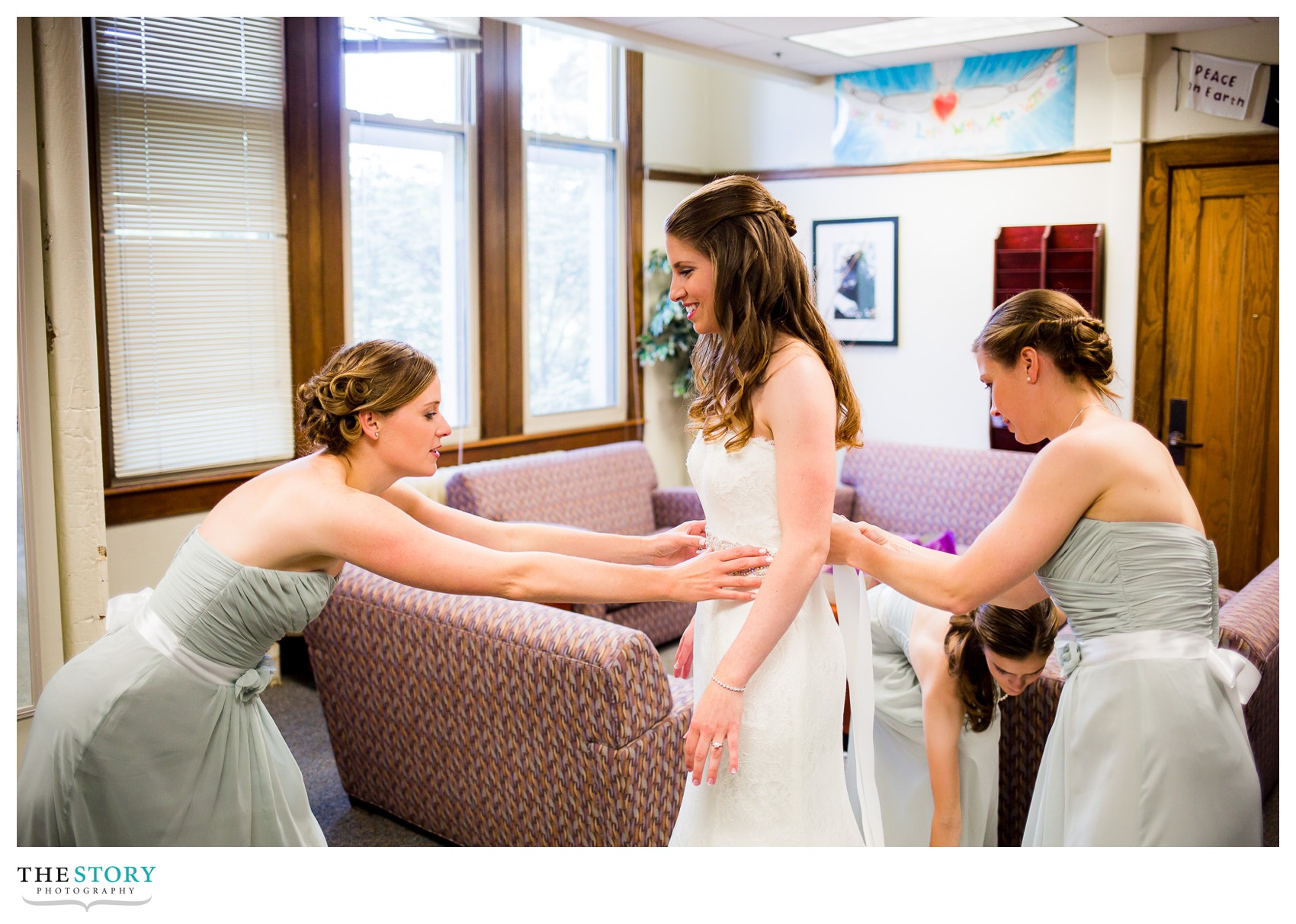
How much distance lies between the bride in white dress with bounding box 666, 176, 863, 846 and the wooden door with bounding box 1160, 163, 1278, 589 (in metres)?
3.56

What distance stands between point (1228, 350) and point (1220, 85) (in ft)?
3.60

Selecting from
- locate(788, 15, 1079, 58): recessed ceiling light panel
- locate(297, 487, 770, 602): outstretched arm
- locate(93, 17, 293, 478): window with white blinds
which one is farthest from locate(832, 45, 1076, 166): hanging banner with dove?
locate(297, 487, 770, 602): outstretched arm

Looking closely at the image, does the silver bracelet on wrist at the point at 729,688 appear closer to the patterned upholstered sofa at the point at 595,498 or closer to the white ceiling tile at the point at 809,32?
the patterned upholstered sofa at the point at 595,498

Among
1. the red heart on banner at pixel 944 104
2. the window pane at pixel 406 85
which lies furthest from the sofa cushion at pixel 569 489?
the red heart on banner at pixel 944 104

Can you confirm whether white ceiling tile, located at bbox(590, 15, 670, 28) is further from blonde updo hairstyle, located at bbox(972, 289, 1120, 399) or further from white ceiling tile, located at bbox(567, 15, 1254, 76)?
blonde updo hairstyle, located at bbox(972, 289, 1120, 399)

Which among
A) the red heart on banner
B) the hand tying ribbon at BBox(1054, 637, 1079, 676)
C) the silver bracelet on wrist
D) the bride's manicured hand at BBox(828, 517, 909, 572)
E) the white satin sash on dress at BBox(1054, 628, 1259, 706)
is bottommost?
the silver bracelet on wrist

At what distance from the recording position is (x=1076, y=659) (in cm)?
198

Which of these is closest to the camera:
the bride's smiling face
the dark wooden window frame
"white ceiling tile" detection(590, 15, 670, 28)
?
the bride's smiling face

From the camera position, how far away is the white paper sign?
15.3 feet

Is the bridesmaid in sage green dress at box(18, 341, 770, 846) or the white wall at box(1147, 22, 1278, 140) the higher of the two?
the white wall at box(1147, 22, 1278, 140)

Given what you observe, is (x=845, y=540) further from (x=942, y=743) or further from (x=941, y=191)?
(x=941, y=191)

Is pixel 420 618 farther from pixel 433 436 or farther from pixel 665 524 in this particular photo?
pixel 665 524
